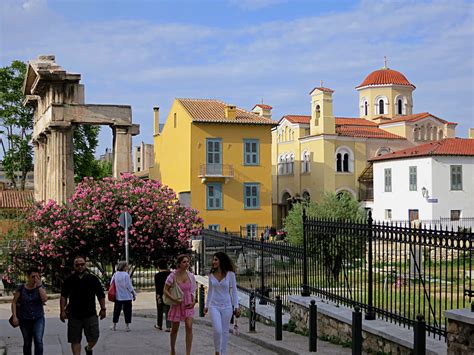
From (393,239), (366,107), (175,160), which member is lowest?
(393,239)

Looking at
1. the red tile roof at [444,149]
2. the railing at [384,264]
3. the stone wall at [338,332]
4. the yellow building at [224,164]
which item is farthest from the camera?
the red tile roof at [444,149]

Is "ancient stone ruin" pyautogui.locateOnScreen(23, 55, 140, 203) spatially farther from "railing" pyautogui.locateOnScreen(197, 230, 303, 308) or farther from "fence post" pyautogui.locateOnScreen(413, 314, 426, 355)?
"fence post" pyautogui.locateOnScreen(413, 314, 426, 355)

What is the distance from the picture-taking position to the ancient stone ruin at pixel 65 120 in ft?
96.3

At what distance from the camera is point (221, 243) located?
685 inches

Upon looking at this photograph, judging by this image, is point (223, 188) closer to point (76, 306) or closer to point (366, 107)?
point (366, 107)

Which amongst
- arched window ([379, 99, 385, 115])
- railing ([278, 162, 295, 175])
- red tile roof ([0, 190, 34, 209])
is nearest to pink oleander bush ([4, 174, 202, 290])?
red tile roof ([0, 190, 34, 209])

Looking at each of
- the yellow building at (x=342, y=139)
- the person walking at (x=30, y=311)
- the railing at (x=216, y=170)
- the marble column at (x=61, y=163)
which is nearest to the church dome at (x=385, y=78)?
the yellow building at (x=342, y=139)

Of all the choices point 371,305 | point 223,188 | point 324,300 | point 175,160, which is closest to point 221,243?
point 324,300

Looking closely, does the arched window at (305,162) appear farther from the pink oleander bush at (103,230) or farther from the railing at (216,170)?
the pink oleander bush at (103,230)

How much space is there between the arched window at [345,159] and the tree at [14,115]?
22.6 metres

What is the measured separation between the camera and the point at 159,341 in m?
12.0

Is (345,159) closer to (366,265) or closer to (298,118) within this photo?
(298,118)

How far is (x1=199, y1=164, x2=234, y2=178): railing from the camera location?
142ft

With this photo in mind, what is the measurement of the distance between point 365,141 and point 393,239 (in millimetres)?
45406
